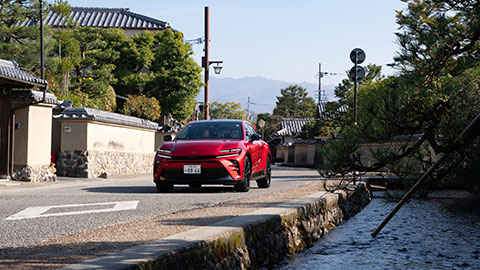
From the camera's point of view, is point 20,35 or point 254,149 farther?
point 20,35

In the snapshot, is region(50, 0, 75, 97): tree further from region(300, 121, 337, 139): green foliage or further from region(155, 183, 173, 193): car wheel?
region(300, 121, 337, 139): green foliage

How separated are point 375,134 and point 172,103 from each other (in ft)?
112

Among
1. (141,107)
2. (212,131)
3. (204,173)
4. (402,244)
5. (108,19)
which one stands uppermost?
(108,19)

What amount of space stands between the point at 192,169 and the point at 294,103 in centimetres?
8292

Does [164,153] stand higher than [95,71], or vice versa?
[95,71]

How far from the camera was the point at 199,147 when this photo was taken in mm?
10703

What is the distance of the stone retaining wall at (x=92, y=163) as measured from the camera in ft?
64.6

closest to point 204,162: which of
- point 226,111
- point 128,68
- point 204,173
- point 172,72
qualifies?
point 204,173

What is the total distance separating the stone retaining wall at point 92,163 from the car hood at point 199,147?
9.52 m

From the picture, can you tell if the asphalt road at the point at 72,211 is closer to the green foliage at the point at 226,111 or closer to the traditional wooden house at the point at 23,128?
the traditional wooden house at the point at 23,128

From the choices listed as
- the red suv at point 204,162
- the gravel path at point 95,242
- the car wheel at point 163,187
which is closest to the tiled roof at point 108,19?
the car wheel at point 163,187

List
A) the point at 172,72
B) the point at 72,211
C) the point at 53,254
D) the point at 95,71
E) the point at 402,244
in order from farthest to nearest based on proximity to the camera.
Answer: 1. the point at 172,72
2. the point at 95,71
3. the point at 72,211
4. the point at 402,244
5. the point at 53,254

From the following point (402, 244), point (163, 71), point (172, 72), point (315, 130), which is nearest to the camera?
point (402, 244)

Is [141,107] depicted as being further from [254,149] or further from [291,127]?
[291,127]
